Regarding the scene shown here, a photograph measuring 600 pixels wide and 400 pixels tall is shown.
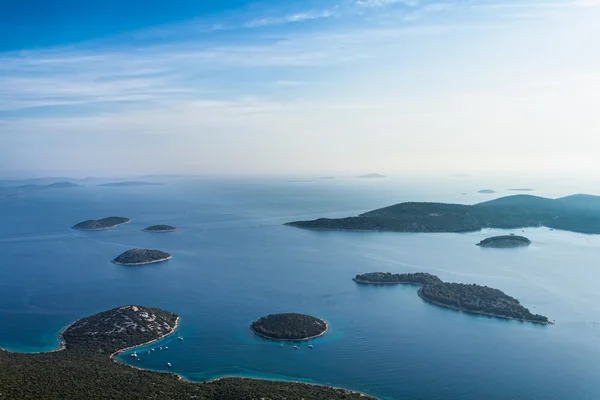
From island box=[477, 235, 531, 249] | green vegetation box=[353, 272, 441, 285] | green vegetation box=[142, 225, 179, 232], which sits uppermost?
island box=[477, 235, 531, 249]

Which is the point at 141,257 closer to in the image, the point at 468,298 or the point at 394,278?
the point at 394,278

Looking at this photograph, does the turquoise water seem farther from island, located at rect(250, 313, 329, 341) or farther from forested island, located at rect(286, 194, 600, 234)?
forested island, located at rect(286, 194, 600, 234)

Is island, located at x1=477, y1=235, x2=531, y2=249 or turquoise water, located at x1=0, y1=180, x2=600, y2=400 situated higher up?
island, located at x1=477, y1=235, x2=531, y2=249

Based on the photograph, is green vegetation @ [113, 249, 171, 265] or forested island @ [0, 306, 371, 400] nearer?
forested island @ [0, 306, 371, 400]

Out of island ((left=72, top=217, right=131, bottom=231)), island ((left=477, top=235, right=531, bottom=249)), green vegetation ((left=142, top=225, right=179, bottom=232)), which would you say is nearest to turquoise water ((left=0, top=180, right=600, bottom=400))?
island ((left=477, top=235, right=531, bottom=249))

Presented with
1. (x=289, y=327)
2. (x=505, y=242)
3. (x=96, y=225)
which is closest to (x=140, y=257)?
(x=289, y=327)

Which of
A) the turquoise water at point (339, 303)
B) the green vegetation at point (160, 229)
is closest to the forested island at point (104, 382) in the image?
the turquoise water at point (339, 303)

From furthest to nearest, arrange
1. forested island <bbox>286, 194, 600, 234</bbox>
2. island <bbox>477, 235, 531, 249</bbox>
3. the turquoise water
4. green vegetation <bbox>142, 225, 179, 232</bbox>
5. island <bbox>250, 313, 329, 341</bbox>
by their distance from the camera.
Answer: green vegetation <bbox>142, 225, 179, 232</bbox> < forested island <bbox>286, 194, 600, 234</bbox> < island <bbox>477, 235, 531, 249</bbox> < island <bbox>250, 313, 329, 341</bbox> < the turquoise water

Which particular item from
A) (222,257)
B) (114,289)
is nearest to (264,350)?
(114,289)
